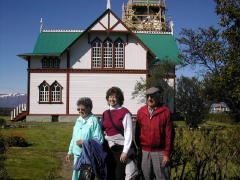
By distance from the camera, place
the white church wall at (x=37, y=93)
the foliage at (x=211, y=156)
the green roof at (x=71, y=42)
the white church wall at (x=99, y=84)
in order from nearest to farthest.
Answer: the foliage at (x=211, y=156)
the white church wall at (x=37, y=93)
the white church wall at (x=99, y=84)
the green roof at (x=71, y=42)

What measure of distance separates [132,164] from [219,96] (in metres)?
16.4

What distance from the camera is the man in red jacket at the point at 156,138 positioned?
5203 millimetres

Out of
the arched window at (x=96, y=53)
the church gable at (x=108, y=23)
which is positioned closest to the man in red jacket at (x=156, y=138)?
the church gable at (x=108, y=23)

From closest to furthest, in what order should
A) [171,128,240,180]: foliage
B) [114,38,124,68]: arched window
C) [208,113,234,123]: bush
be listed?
[171,128,240,180]: foliage → [114,38,124,68]: arched window → [208,113,234,123]: bush

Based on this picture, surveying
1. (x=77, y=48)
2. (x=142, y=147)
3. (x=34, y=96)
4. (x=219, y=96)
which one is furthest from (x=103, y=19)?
(x=142, y=147)

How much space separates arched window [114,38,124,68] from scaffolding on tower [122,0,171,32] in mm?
20688

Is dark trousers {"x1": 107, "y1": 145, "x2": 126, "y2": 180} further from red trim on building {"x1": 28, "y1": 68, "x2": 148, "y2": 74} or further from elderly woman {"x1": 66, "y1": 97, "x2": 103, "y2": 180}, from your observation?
red trim on building {"x1": 28, "y1": 68, "x2": 148, "y2": 74}

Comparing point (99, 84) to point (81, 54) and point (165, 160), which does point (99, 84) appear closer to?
point (81, 54)

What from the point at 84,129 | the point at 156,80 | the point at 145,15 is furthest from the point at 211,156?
the point at 145,15

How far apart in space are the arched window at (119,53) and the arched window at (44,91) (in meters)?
7.03

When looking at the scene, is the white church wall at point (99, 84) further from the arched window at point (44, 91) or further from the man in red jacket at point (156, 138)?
the man in red jacket at point (156, 138)

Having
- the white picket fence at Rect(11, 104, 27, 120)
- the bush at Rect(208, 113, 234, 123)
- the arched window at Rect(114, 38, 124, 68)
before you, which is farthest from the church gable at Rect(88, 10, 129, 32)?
the bush at Rect(208, 113, 234, 123)

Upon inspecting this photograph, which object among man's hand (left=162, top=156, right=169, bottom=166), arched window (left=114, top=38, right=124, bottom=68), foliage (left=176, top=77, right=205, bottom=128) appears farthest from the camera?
arched window (left=114, top=38, right=124, bottom=68)

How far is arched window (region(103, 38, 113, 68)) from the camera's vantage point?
2873 cm
